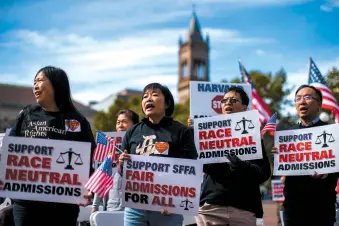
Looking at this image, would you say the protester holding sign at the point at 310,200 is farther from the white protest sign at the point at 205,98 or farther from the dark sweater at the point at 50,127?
the white protest sign at the point at 205,98

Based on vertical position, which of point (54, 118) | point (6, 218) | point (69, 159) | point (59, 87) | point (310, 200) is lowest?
point (6, 218)

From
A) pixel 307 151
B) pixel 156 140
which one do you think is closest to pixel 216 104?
pixel 307 151

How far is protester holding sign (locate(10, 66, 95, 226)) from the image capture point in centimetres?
459

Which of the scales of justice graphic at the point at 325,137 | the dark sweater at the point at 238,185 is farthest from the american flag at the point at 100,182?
the scales of justice graphic at the point at 325,137

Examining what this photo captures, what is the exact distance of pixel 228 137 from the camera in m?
5.68

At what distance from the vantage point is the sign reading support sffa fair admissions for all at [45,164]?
4480 mm

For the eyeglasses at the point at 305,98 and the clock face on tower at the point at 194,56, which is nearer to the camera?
the eyeglasses at the point at 305,98

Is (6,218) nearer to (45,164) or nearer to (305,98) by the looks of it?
(45,164)

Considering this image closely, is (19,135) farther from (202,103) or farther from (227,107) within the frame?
(202,103)

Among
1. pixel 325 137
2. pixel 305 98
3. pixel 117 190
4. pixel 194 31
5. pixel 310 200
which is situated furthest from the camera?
pixel 194 31

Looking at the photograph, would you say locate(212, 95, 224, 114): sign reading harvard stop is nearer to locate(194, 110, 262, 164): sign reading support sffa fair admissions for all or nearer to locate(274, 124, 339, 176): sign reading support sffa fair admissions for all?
locate(274, 124, 339, 176): sign reading support sffa fair admissions for all

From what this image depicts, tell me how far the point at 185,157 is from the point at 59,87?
1330 mm

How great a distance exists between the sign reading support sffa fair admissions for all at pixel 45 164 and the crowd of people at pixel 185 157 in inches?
4.2

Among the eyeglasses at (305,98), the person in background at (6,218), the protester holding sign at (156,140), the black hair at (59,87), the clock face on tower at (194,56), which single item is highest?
the clock face on tower at (194,56)
